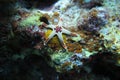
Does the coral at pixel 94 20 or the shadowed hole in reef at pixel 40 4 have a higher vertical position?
the shadowed hole in reef at pixel 40 4

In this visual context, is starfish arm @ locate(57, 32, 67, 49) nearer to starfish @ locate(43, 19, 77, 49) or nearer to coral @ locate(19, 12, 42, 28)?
starfish @ locate(43, 19, 77, 49)

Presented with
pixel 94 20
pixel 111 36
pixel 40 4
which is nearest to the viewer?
pixel 111 36

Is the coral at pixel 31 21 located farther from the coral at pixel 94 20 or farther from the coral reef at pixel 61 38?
the coral at pixel 94 20

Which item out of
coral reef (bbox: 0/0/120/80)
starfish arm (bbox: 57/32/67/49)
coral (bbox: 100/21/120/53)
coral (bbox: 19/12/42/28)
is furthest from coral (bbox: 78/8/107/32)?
coral (bbox: 19/12/42/28)

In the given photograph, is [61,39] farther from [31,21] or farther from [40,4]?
[40,4]

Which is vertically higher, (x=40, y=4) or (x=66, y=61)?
(x=40, y=4)

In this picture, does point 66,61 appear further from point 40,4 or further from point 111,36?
point 40,4

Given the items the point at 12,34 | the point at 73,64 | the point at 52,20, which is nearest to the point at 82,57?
the point at 73,64

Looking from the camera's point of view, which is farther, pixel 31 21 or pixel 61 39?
pixel 31 21

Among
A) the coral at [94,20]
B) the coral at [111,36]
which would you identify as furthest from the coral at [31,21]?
the coral at [111,36]

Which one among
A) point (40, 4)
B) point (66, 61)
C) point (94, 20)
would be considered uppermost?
point (40, 4)

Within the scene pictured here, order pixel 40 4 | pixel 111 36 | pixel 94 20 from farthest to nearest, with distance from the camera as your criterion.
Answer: pixel 40 4
pixel 94 20
pixel 111 36

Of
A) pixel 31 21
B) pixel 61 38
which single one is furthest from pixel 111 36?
pixel 31 21
